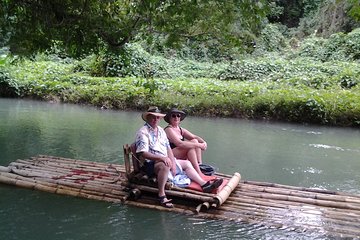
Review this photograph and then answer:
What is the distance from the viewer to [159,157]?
198 inches

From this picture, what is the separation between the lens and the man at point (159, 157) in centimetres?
497

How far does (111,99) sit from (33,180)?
977 centimetres

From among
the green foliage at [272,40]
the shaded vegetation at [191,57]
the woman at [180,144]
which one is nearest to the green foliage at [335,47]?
the shaded vegetation at [191,57]

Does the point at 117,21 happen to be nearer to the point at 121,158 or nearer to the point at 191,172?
the point at 121,158

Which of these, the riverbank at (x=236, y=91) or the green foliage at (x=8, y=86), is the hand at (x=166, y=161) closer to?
the riverbank at (x=236, y=91)

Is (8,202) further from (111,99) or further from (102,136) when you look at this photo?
(111,99)

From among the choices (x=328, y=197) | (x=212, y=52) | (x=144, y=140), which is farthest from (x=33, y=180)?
(x=212, y=52)

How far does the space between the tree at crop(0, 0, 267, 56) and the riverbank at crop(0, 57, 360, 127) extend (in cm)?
400

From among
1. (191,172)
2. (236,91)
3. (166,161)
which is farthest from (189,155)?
(236,91)

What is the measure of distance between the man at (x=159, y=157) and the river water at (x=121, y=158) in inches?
16.1

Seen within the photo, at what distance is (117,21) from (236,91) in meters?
8.22

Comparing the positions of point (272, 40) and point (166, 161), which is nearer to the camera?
point (166, 161)

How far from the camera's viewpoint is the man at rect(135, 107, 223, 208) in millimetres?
4973

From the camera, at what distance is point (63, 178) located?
19.1ft
